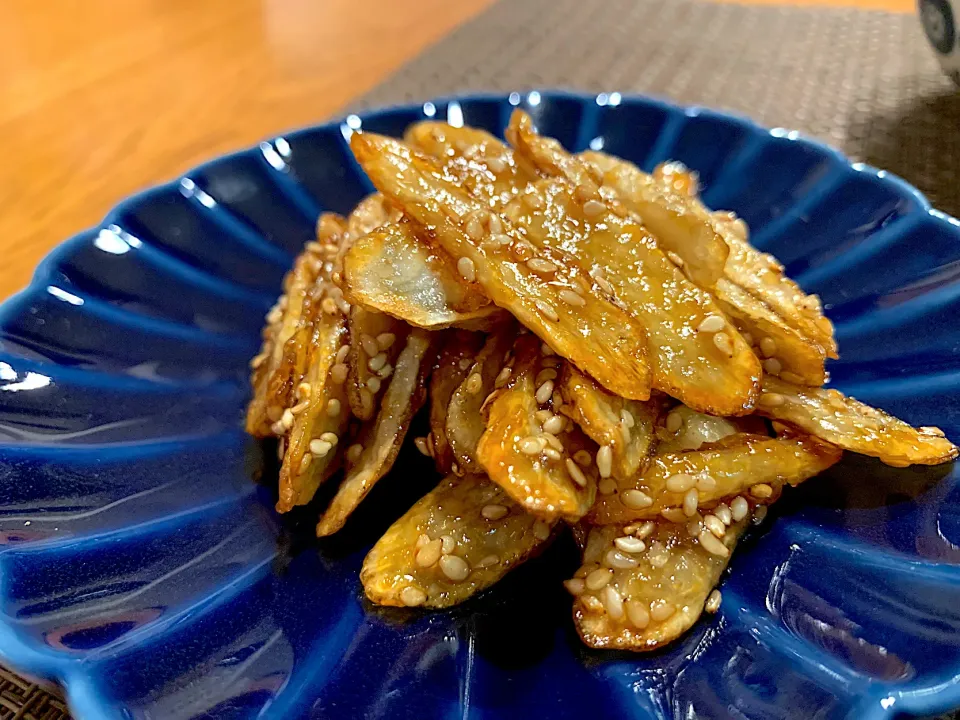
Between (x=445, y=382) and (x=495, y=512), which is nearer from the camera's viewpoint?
(x=495, y=512)

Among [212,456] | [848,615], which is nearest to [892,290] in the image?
[848,615]

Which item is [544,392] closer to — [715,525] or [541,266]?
[541,266]

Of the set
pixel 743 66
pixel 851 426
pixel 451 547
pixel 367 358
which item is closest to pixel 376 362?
pixel 367 358

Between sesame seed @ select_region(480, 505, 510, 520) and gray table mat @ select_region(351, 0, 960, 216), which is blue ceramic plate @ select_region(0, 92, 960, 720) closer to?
sesame seed @ select_region(480, 505, 510, 520)

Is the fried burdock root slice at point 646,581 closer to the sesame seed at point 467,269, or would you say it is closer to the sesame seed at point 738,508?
the sesame seed at point 738,508

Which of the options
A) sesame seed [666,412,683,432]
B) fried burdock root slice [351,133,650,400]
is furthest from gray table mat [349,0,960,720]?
fried burdock root slice [351,133,650,400]
